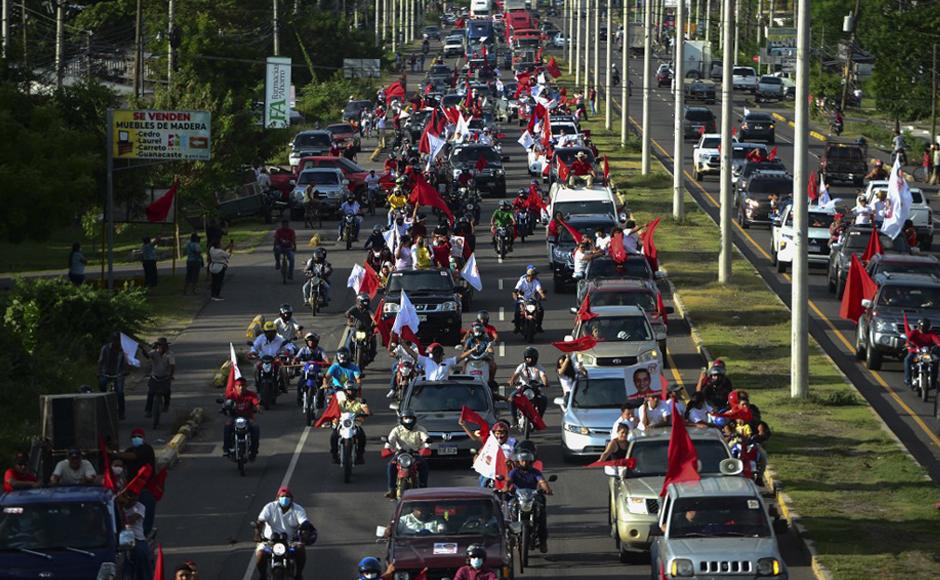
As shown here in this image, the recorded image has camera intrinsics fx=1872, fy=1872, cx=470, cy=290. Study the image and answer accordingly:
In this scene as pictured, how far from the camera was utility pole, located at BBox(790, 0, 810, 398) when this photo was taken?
1325 inches

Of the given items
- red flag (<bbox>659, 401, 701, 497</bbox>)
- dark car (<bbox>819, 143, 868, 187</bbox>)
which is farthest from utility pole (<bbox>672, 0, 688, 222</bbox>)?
red flag (<bbox>659, 401, 701, 497</bbox>)

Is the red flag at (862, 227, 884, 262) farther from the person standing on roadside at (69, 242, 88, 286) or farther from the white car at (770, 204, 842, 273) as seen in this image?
the person standing on roadside at (69, 242, 88, 286)

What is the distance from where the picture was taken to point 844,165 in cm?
6938

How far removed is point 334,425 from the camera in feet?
93.1

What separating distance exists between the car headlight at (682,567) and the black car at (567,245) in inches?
1025

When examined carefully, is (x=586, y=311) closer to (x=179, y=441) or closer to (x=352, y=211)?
(x=179, y=441)

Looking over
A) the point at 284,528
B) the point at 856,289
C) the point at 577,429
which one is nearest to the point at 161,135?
the point at 856,289

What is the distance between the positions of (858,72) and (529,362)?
321 ft

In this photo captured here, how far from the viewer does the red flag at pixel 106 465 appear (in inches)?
888

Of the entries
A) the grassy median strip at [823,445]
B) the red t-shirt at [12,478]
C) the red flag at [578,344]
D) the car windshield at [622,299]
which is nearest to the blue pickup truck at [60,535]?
the red t-shirt at [12,478]

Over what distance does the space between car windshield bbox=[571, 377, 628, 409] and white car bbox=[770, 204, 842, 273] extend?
20650 millimetres

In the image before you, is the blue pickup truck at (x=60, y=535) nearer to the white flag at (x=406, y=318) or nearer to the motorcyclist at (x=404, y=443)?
the motorcyclist at (x=404, y=443)

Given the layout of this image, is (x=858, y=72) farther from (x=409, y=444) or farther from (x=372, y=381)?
(x=409, y=444)

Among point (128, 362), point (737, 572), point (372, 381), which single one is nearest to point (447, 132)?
point (372, 381)
